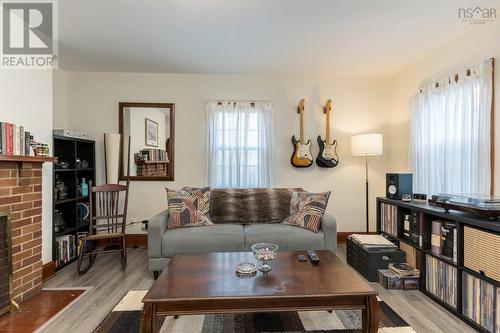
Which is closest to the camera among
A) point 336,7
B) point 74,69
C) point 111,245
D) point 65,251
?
point 336,7

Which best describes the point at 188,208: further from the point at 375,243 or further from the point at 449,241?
the point at 449,241

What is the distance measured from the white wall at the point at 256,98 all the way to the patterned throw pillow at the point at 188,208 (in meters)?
0.73

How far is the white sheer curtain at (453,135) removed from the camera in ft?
7.48

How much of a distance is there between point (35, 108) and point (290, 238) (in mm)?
2692

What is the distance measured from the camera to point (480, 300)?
180cm

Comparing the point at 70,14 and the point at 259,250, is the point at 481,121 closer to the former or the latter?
the point at 259,250

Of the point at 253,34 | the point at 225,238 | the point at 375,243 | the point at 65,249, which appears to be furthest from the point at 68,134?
the point at 375,243

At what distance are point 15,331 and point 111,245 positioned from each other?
1.51 meters

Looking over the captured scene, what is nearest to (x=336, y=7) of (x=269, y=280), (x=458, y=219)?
(x=458, y=219)

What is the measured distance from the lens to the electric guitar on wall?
3.67 metres

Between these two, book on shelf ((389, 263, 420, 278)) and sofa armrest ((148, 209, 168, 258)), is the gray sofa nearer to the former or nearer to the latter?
sofa armrest ((148, 209, 168, 258))

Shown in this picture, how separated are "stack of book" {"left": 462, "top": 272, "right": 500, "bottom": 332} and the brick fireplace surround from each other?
3.41 meters

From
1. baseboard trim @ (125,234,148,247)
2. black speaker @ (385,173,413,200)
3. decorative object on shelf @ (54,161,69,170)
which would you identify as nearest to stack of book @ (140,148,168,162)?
decorative object on shelf @ (54,161,69,170)

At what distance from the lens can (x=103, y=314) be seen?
2.01 m
